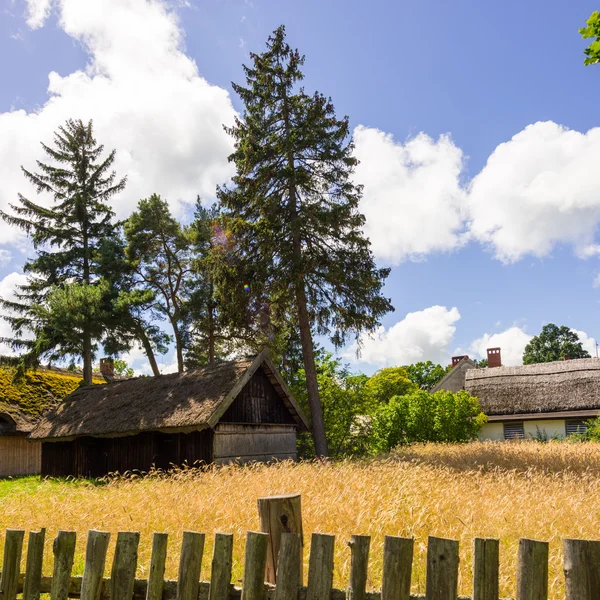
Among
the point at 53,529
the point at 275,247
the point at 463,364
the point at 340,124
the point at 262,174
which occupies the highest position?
the point at 340,124

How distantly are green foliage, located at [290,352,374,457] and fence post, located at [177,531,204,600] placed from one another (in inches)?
795

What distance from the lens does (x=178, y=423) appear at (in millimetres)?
16422

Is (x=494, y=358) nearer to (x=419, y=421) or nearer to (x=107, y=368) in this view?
(x=419, y=421)

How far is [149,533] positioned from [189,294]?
70.5 feet

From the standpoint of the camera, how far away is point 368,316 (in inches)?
814

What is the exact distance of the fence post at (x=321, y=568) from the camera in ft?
9.63

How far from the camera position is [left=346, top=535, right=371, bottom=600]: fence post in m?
2.89

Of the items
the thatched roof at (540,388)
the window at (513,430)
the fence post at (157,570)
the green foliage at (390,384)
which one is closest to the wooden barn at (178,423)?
the fence post at (157,570)

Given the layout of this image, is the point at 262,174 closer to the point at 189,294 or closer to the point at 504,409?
the point at 189,294

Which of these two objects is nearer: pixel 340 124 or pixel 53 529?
pixel 53 529

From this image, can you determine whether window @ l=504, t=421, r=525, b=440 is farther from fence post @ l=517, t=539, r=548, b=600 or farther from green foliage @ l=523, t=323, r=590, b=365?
green foliage @ l=523, t=323, r=590, b=365

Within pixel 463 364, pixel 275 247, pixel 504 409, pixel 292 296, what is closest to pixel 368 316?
pixel 292 296

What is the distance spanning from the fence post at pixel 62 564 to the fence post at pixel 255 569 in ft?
4.35

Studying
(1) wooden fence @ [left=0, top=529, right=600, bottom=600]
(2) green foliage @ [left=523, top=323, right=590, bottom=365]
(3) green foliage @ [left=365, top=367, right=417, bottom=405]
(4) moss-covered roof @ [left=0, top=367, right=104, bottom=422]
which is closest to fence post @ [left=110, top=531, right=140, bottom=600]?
(1) wooden fence @ [left=0, top=529, right=600, bottom=600]
